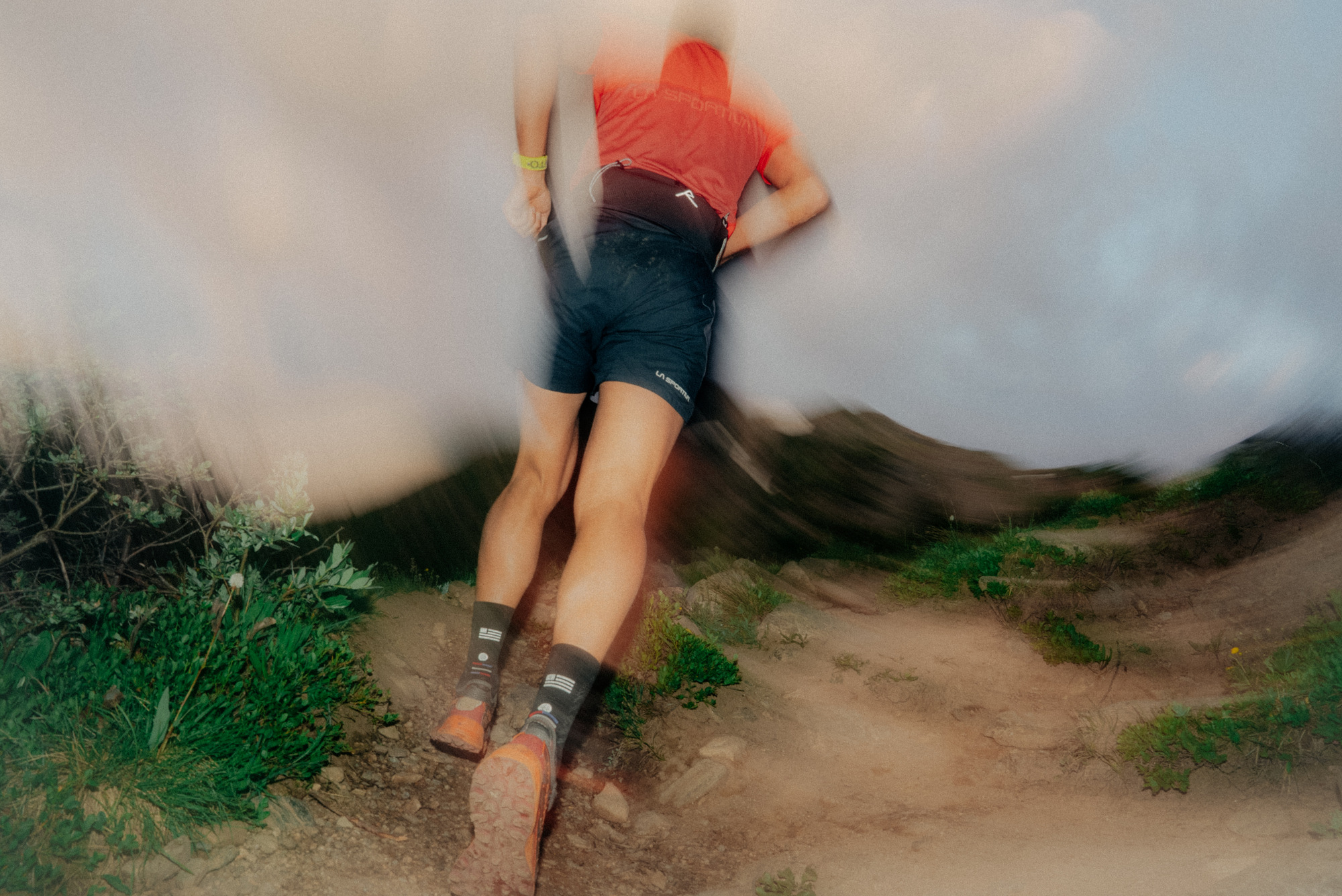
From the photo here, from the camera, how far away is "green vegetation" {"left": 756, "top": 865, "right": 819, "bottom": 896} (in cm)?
195

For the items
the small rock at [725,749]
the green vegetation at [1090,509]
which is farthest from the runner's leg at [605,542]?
the green vegetation at [1090,509]

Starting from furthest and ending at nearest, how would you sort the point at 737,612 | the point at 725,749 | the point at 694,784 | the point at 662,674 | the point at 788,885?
the point at 737,612, the point at 662,674, the point at 725,749, the point at 694,784, the point at 788,885

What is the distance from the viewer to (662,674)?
124 inches

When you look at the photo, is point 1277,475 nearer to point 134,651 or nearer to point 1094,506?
point 1094,506

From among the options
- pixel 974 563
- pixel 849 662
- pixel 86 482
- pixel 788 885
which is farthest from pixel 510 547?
pixel 974 563

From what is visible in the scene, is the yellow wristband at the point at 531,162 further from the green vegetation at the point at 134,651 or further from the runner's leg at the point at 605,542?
the green vegetation at the point at 134,651

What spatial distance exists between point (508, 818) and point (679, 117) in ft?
6.31

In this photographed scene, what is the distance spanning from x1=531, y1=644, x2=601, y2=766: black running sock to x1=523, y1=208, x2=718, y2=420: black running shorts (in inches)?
29.7

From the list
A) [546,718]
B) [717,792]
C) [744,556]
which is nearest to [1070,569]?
[744,556]

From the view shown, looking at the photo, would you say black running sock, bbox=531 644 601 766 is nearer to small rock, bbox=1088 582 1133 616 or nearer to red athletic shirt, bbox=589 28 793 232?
red athletic shirt, bbox=589 28 793 232

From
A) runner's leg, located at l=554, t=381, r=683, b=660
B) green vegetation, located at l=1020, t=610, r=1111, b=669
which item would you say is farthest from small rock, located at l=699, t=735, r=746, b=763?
green vegetation, located at l=1020, t=610, r=1111, b=669

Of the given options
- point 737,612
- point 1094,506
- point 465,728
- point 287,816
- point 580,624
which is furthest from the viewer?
point 1094,506

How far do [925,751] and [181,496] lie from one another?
2997 millimetres

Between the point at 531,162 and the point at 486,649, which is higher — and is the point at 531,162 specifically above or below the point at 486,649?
above
